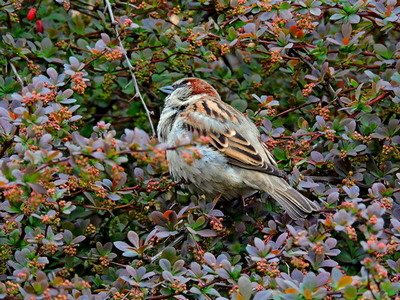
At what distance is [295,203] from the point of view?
256 centimetres

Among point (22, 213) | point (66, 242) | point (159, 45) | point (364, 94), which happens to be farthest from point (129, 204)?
point (364, 94)

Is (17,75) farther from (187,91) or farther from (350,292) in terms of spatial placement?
(350,292)

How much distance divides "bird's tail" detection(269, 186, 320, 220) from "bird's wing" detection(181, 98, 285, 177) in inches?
4.6

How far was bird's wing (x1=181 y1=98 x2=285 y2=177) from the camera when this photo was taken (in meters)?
2.87

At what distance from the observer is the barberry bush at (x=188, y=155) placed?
6.23 ft

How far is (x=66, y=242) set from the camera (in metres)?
2.37

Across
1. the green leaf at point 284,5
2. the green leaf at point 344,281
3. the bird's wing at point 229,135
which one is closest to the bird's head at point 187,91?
the bird's wing at point 229,135

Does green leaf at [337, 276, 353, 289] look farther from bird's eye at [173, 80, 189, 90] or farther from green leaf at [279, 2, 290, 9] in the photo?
bird's eye at [173, 80, 189, 90]

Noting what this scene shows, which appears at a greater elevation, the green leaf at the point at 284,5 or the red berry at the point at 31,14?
the red berry at the point at 31,14

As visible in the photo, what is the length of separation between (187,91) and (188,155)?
1.57 meters

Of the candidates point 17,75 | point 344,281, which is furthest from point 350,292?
point 17,75

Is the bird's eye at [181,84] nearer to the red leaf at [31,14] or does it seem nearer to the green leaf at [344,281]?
the red leaf at [31,14]

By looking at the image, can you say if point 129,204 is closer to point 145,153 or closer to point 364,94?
point 145,153

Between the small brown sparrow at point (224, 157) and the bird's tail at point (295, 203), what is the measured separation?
0.04ft
